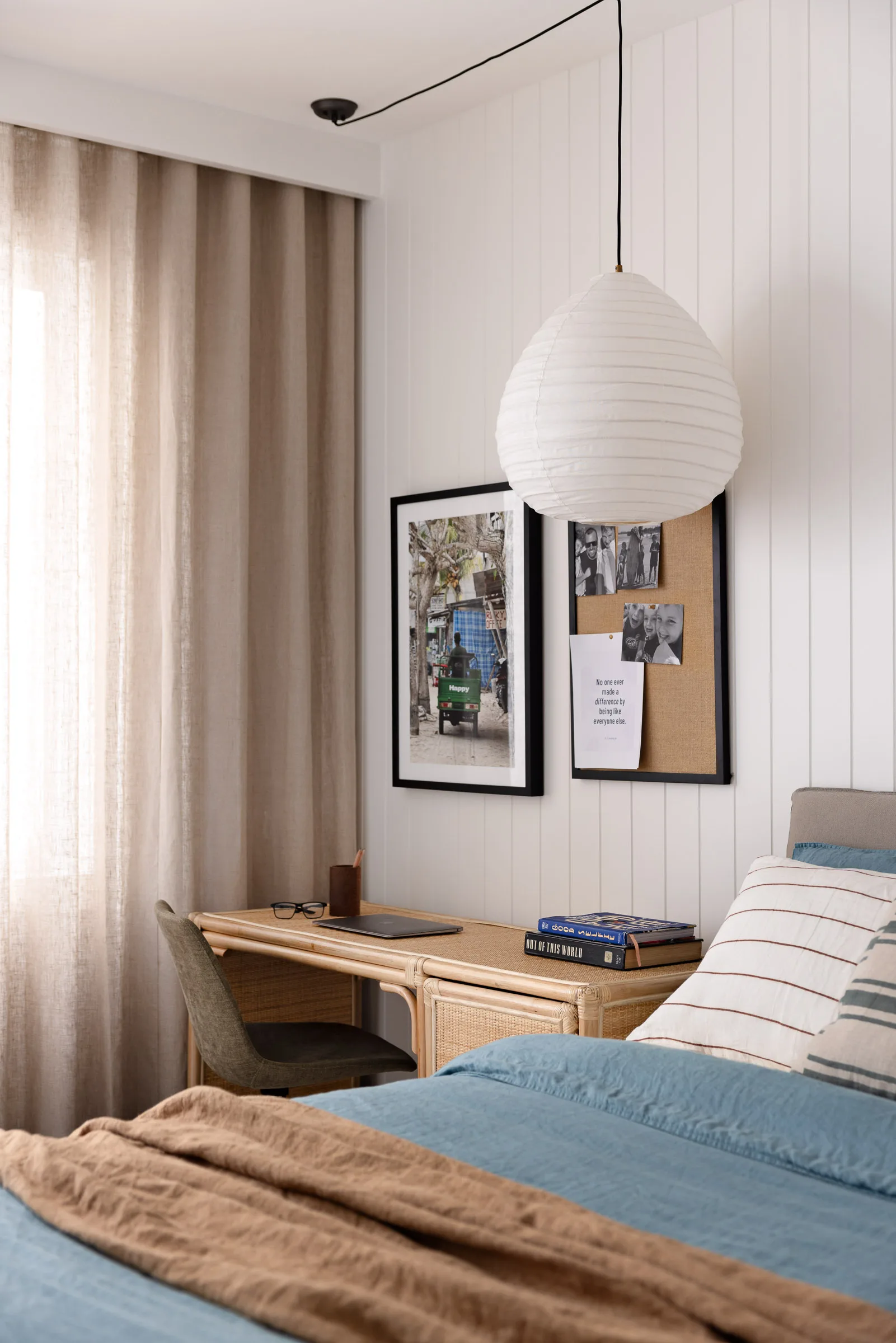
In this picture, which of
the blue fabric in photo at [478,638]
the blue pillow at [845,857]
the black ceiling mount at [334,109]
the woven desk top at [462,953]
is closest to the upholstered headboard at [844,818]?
the blue pillow at [845,857]

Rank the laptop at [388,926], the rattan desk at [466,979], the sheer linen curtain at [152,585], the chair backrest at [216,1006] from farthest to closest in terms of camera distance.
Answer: the sheer linen curtain at [152,585], the laptop at [388,926], the chair backrest at [216,1006], the rattan desk at [466,979]

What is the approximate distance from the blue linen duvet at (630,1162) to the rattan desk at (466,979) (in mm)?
357

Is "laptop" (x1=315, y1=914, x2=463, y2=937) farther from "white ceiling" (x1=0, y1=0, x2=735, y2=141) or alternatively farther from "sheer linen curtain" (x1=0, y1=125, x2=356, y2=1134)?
"white ceiling" (x1=0, y1=0, x2=735, y2=141)

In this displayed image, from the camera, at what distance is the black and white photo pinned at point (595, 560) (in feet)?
9.72

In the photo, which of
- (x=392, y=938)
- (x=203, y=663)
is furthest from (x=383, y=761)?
(x=392, y=938)

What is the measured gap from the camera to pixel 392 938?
114 inches

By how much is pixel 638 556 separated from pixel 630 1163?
1580mm

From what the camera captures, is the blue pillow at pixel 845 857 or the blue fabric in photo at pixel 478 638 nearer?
the blue pillow at pixel 845 857

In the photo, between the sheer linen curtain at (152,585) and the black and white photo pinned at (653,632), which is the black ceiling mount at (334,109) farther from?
the black and white photo pinned at (653,632)

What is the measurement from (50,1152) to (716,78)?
2.43 m

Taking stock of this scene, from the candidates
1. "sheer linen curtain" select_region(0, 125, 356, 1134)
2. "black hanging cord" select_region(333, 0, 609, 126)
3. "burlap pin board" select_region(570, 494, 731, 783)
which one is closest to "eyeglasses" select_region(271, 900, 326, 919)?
"sheer linen curtain" select_region(0, 125, 356, 1134)

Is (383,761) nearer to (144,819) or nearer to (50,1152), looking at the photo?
(144,819)

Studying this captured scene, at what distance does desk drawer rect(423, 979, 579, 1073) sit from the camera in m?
2.42

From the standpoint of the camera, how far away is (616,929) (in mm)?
2566
